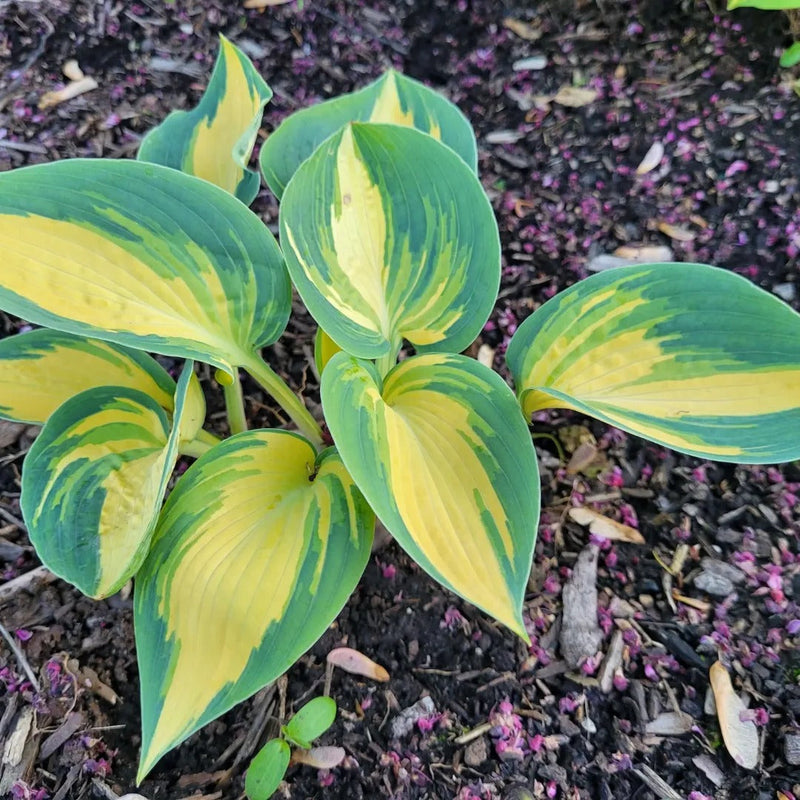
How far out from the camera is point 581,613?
3.94 ft

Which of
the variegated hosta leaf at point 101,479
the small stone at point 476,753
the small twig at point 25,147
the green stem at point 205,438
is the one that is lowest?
the small stone at point 476,753

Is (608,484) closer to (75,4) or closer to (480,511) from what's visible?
(480,511)

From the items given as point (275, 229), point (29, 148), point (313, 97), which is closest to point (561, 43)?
point (313, 97)

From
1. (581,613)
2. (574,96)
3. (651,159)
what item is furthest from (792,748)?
(574,96)

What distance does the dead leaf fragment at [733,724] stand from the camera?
1.06 metres

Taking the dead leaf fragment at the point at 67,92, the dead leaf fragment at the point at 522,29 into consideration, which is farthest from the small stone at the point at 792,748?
the dead leaf fragment at the point at 67,92

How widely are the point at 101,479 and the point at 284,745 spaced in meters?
0.46

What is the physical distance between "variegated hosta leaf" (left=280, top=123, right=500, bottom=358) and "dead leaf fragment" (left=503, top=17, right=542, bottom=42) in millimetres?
1257

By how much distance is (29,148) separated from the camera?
5.77ft

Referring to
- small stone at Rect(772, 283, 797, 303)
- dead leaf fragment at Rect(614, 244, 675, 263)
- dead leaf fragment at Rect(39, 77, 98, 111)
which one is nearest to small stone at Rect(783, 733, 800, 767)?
small stone at Rect(772, 283, 797, 303)

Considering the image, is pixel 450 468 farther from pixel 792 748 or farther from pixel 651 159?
pixel 651 159

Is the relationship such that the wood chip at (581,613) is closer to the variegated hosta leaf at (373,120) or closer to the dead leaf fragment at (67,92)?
the variegated hosta leaf at (373,120)

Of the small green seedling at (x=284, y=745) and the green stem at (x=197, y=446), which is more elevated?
the green stem at (x=197, y=446)

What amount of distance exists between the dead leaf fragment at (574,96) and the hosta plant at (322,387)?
1.05 m
